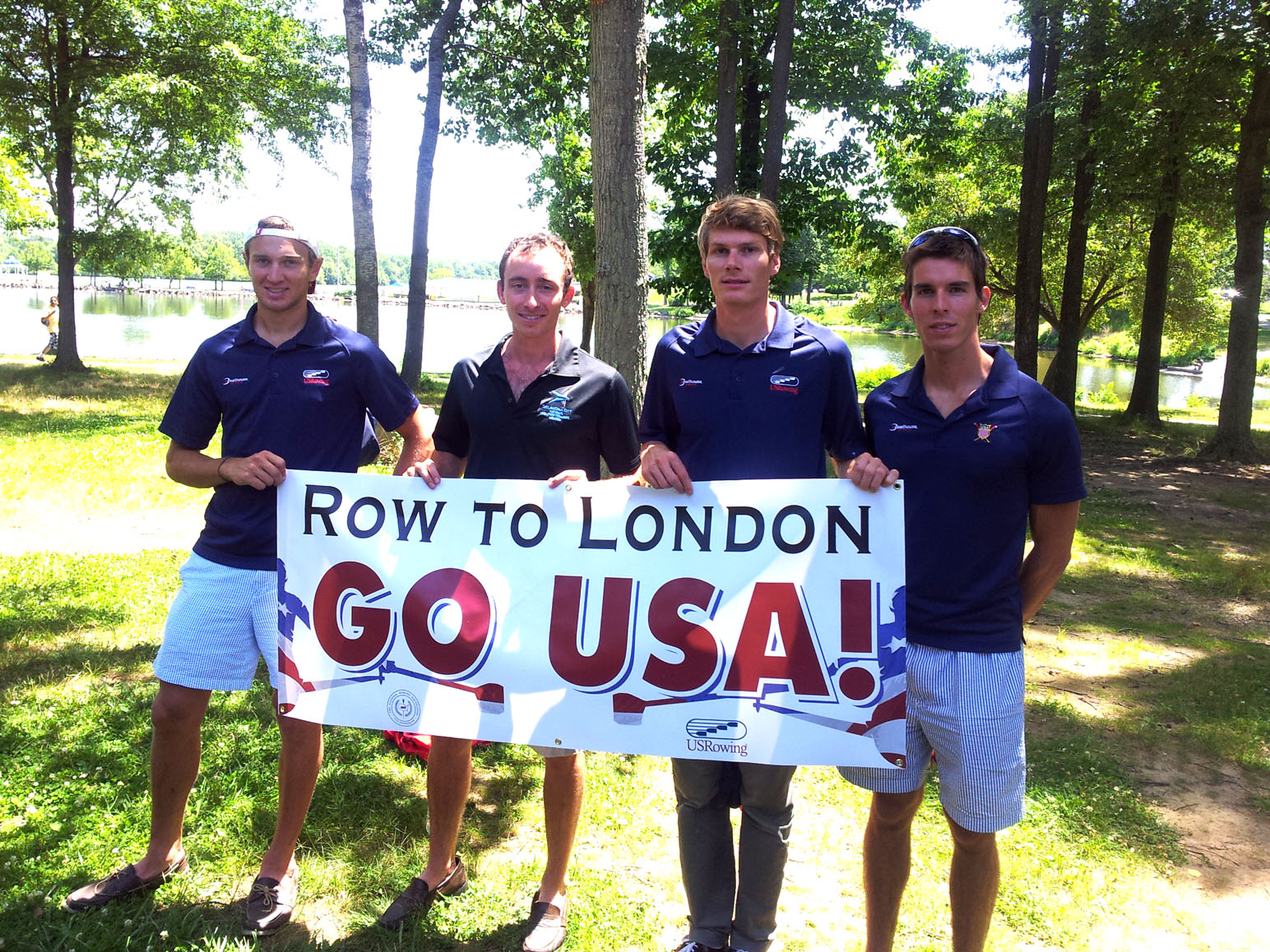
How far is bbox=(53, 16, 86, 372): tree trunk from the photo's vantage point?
18266 millimetres

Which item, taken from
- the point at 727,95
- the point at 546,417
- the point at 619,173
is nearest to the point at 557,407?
the point at 546,417

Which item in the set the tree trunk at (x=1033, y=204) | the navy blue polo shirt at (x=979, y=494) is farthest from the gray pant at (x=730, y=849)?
the tree trunk at (x=1033, y=204)

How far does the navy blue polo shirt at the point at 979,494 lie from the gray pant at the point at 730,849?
69 cm

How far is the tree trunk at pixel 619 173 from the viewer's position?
15.1 feet

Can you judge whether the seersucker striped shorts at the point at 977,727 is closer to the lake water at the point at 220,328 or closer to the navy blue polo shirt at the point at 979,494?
the navy blue polo shirt at the point at 979,494

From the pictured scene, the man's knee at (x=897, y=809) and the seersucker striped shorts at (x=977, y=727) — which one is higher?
the seersucker striped shorts at (x=977, y=727)

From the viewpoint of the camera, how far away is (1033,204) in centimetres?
1560

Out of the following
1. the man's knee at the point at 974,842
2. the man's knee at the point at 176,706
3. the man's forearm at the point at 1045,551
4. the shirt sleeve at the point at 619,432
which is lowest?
the man's knee at the point at 974,842

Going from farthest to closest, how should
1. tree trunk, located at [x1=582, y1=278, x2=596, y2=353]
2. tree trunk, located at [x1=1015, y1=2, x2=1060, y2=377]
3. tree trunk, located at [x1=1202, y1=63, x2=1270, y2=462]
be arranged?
tree trunk, located at [x1=582, y1=278, x2=596, y2=353], tree trunk, located at [x1=1015, y1=2, x2=1060, y2=377], tree trunk, located at [x1=1202, y1=63, x2=1270, y2=462]

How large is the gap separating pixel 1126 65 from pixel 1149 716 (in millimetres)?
14151

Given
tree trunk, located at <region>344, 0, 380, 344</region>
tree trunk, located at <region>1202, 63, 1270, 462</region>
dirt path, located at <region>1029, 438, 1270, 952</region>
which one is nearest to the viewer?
dirt path, located at <region>1029, 438, 1270, 952</region>

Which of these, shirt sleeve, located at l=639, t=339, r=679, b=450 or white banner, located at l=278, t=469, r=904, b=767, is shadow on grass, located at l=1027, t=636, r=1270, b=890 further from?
shirt sleeve, located at l=639, t=339, r=679, b=450

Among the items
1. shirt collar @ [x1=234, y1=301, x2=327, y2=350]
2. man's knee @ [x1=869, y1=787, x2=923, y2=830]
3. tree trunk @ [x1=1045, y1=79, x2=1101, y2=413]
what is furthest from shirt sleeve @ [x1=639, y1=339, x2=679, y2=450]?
tree trunk @ [x1=1045, y1=79, x2=1101, y2=413]

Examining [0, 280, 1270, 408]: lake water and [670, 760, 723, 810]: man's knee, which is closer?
[670, 760, 723, 810]: man's knee
